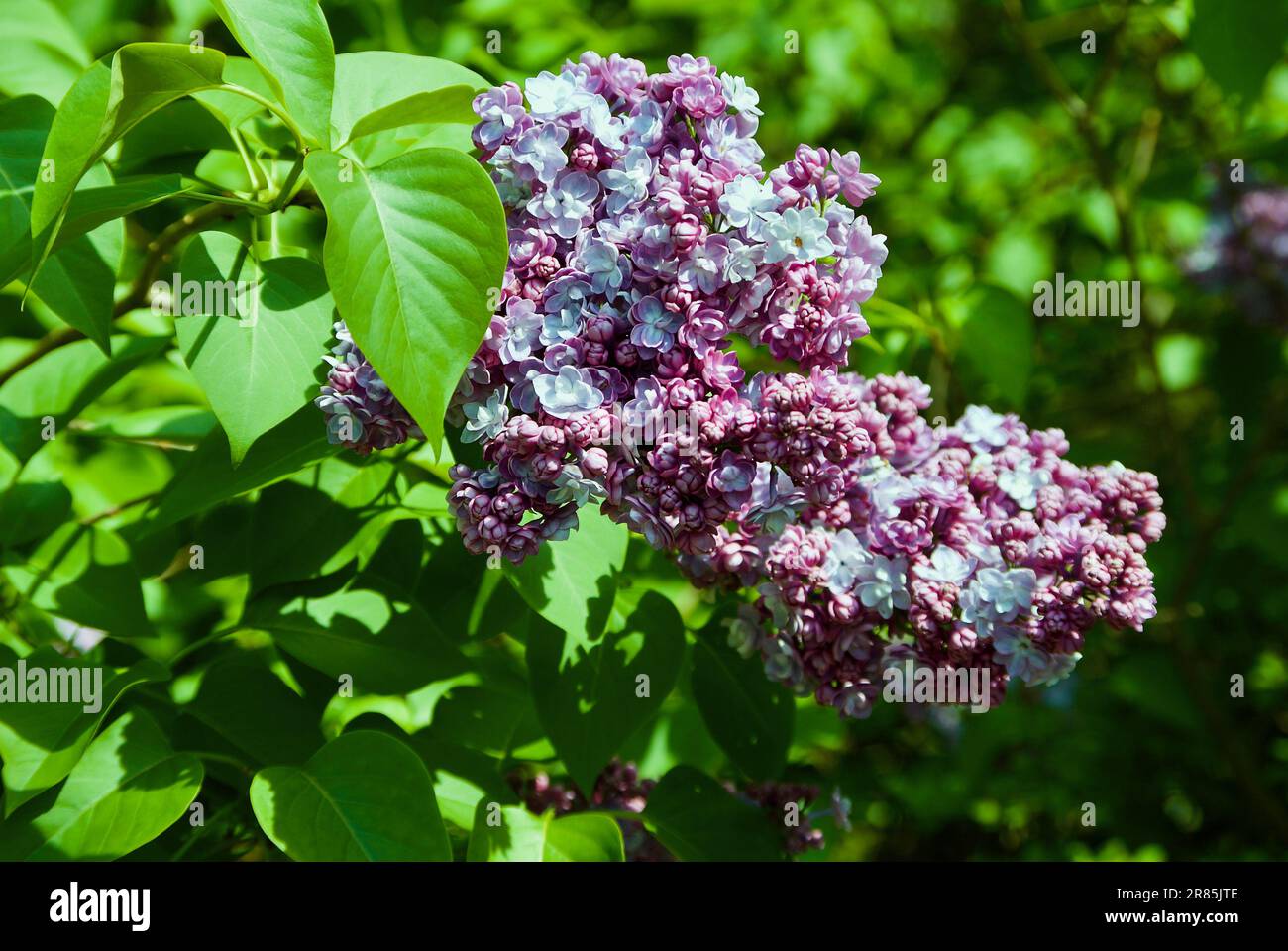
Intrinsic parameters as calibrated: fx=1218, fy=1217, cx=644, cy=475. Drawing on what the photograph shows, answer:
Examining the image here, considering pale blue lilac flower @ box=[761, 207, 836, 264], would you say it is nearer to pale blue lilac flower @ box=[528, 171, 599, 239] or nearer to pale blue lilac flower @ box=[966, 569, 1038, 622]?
pale blue lilac flower @ box=[528, 171, 599, 239]

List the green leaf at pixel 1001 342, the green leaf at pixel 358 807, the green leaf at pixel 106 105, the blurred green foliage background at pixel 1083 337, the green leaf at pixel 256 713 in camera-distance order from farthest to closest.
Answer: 1. the blurred green foliage background at pixel 1083 337
2. the green leaf at pixel 1001 342
3. the green leaf at pixel 256 713
4. the green leaf at pixel 358 807
5. the green leaf at pixel 106 105

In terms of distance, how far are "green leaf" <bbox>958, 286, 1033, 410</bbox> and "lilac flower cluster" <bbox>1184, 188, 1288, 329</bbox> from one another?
1834mm

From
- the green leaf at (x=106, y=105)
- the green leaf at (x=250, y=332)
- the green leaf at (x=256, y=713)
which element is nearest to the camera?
the green leaf at (x=106, y=105)

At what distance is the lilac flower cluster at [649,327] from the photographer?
122 cm

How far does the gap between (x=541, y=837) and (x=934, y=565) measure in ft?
1.90

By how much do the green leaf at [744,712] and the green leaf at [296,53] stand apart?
881mm

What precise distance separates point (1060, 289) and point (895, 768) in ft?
5.44

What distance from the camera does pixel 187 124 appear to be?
5.04 feet

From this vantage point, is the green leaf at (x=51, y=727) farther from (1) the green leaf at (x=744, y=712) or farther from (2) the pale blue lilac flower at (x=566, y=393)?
(1) the green leaf at (x=744, y=712)

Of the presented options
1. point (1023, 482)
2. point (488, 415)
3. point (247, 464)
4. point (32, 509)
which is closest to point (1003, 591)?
point (1023, 482)

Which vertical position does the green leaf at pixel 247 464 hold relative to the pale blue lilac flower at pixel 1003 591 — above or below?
above

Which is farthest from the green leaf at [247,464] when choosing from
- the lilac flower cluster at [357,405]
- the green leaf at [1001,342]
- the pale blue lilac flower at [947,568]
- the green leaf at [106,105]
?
the green leaf at [1001,342]

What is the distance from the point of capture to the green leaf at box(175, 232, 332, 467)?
3.90ft
